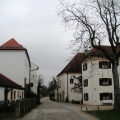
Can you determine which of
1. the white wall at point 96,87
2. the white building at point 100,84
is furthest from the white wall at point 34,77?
the white wall at point 96,87

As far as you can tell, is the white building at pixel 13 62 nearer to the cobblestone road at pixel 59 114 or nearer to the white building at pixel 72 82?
the cobblestone road at pixel 59 114

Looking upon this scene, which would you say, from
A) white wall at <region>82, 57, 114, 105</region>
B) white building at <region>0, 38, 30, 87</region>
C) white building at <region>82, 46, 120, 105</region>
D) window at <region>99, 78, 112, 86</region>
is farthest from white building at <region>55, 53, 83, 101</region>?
white building at <region>0, 38, 30, 87</region>

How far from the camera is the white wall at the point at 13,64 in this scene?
39.4 m

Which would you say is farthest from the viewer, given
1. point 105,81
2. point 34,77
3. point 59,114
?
point 34,77

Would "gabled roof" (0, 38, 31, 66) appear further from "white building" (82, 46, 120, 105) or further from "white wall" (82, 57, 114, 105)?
"white wall" (82, 57, 114, 105)

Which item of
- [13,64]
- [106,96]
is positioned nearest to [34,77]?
[13,64]

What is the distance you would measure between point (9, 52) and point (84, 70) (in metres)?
14.6

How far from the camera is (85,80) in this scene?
42688mm

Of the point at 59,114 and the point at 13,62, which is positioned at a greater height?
the point at 13,62

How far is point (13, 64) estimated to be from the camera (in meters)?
40.0

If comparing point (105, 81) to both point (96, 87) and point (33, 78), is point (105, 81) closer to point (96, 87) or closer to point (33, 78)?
point (96, 87)

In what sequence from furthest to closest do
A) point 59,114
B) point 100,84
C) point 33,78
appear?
point 33,78 → point 100,84 → point 59,114

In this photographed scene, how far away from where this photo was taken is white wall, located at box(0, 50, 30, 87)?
129ft

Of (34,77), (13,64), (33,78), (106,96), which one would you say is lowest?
(106,96)
